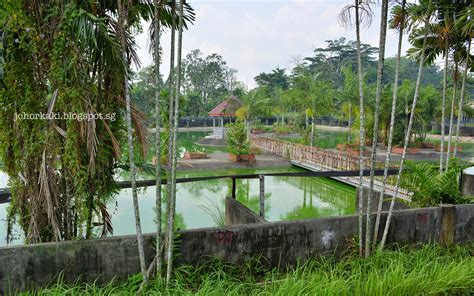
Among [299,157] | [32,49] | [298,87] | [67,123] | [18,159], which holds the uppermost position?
[298,87]

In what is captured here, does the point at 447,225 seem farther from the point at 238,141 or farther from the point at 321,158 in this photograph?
the point at 238,141

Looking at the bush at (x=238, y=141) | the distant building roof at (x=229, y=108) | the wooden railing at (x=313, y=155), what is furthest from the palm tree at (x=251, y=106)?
the bush at (x=238, y=141)

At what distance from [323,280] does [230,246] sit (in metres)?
0.87

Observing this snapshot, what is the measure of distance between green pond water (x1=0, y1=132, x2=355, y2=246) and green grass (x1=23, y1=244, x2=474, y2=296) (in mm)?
2883

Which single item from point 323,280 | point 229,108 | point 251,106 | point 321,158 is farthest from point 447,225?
point 229,108

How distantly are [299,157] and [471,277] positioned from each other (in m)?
11.0

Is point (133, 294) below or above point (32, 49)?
below

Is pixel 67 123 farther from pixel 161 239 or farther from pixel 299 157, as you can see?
pixel 299 157

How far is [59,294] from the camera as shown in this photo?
247 centimetres

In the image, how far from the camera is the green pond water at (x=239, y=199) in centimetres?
679

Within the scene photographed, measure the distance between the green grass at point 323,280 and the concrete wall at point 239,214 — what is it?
1249 mm

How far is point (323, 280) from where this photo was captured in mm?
2723

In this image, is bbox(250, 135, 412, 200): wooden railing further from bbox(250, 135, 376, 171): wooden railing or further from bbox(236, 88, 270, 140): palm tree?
bbox(236, 88, 270, 140): palm tree

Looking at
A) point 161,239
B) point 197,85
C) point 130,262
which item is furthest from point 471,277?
point 197,85
